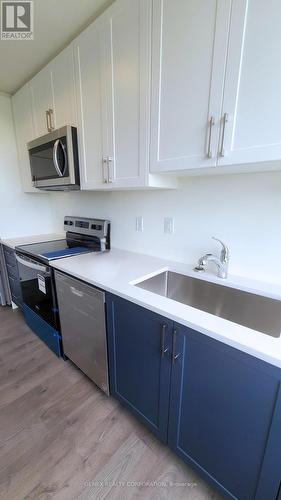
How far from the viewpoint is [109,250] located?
1969 mm

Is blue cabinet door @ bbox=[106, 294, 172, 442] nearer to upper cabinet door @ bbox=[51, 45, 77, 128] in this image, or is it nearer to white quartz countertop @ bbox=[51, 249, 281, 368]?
white quartz countertop @ bbox=[51, 249, 281, 368]

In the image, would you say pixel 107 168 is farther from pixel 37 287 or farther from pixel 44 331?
pixel 44 331

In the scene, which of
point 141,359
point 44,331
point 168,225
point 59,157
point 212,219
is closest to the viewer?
point 141,359

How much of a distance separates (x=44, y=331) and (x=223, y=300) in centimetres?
162

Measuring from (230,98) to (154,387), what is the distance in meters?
1.40

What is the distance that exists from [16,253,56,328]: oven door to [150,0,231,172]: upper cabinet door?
1.23 meters

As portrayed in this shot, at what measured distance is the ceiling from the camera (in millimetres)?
1281

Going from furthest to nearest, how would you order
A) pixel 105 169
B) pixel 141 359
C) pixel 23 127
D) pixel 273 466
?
pixel 23 127, pixel 105 169, pixel 141 359, pixel 273 466

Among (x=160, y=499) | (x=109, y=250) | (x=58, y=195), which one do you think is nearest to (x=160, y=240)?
(x=109, y=250)

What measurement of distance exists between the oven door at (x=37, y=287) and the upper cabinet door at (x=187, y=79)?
123 centimetres

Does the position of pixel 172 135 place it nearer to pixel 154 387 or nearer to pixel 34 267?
pixel 154 387

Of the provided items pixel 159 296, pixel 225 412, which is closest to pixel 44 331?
pixel 159 296

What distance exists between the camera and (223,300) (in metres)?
1.30

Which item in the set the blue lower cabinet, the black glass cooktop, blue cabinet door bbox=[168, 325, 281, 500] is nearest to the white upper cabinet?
the black glass cooktop
